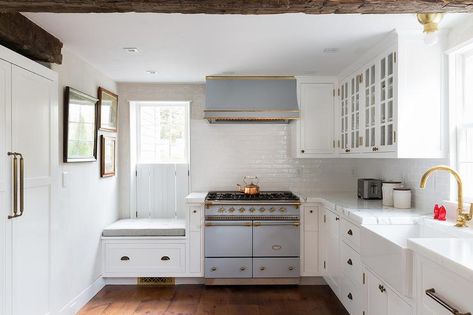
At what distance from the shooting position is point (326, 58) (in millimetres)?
3338

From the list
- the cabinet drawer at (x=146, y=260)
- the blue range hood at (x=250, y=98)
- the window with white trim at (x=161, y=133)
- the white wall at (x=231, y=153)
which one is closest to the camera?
the cabinet drawer at (x=146, y=260)

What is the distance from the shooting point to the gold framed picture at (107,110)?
373 centimetres

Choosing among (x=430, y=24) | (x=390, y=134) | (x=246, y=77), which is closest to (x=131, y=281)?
(x=246, y=77)

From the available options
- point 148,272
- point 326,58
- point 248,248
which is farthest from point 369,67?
point 148,272

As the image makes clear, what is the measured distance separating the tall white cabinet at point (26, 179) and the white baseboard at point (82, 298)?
0.48 metres

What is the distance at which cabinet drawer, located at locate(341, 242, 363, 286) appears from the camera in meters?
2.69

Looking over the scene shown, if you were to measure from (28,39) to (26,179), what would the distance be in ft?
3.23

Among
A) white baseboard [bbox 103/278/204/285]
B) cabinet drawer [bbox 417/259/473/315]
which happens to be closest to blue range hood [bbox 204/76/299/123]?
white baseboard [bbox 103/278/204/285]

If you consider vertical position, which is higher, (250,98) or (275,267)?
(250,98)

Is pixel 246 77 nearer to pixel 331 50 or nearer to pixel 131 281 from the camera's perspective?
pixel 331 50

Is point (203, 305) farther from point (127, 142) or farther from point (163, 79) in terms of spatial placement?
point (163, 79)

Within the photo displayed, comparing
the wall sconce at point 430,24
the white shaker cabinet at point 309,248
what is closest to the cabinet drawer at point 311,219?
the white shaker cabinet at point 309,248

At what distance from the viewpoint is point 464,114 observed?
98.8 inches

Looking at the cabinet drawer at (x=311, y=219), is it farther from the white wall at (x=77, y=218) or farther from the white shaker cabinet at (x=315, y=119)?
the white wall at (x=77, y=218)
